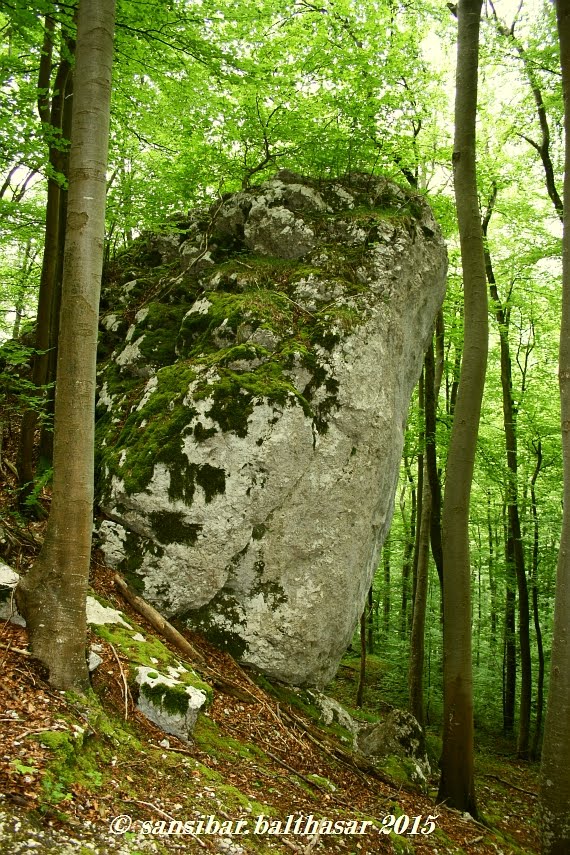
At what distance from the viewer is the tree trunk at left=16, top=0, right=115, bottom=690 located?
12.8 ft

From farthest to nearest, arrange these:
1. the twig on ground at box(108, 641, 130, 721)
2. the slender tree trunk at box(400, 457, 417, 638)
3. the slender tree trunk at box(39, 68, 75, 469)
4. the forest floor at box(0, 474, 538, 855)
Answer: the slender tree trunk at box(400, 457, 417, 638) → the slender tree trunk at box(39, 68, 75, 469) → the twig on ground at box(108, 641, 130, 721) → the forest floor at box(0, 474, 538, 855)

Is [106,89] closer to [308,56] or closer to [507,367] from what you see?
[308,56]

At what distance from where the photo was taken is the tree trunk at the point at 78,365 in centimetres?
389

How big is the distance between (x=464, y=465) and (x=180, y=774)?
176 inches

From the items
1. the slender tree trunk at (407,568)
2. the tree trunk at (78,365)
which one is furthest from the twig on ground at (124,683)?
the slender tree trunk at (407,568)

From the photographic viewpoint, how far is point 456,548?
6.44 m

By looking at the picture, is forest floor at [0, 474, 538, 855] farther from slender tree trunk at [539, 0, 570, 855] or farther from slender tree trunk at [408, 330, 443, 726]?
slender tree trunk at [408, 330, 443, 726]

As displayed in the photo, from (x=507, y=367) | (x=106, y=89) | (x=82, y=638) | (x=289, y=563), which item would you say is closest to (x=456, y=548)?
(x=289, y=563)

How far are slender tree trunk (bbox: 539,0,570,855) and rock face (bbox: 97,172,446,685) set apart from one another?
87.8 inches

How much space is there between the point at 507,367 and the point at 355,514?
8588mm

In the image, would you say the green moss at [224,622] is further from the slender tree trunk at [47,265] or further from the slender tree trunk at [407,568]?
the slender tree trunk at [407,568]

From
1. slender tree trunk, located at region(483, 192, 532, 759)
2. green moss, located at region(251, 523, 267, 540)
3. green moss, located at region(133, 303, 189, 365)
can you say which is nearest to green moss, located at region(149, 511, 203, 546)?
green moss, located at region(251, 523, 267, 540)

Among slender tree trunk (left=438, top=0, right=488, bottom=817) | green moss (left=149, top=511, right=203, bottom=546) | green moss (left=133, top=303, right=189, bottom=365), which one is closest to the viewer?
green moss (left=149, top=511, right=203, bottom=546)

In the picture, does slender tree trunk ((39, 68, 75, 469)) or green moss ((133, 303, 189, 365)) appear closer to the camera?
slender tree trunk ((39, 68, 75, 469))
